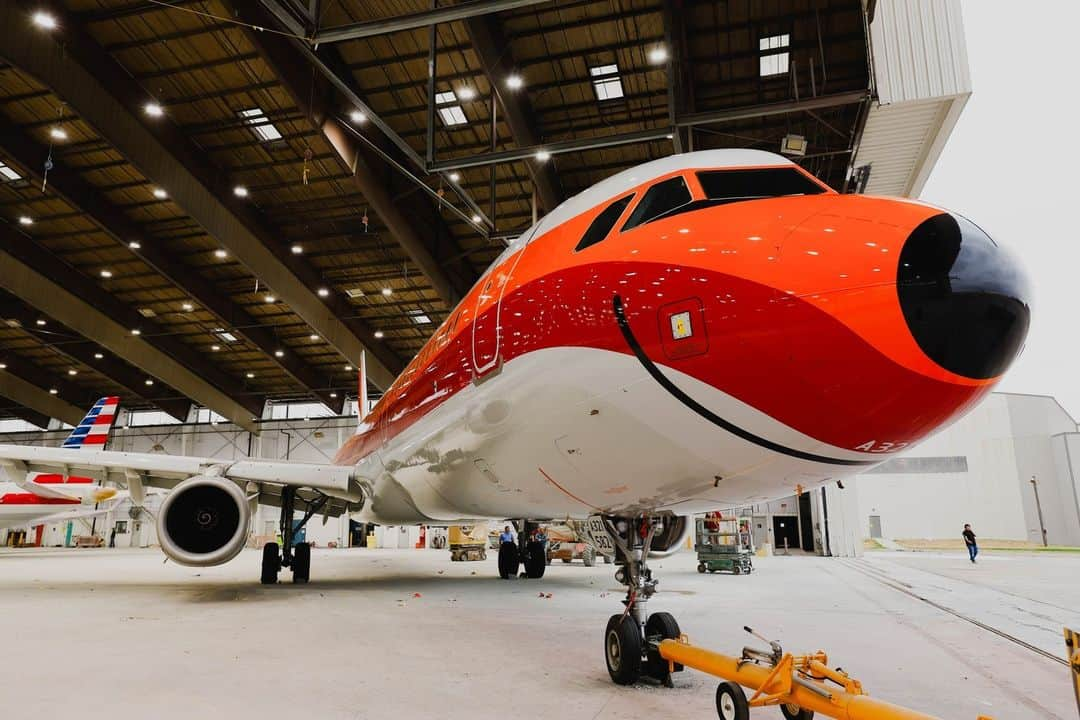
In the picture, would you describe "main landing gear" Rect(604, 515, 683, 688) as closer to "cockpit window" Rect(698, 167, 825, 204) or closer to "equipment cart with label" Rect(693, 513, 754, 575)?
"cockpit window" Rect(698, 167, 825, 204)

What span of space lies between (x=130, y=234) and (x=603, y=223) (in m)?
20.5

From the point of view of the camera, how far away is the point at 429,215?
63.9ft

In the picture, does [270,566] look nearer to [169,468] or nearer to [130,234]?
[169,468]

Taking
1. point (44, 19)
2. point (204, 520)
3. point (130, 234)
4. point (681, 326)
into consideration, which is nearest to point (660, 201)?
point (681, 326)

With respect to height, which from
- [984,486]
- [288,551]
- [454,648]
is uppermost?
[984,486]

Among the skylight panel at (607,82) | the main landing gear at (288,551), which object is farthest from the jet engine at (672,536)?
the skylight panel at (607,82)

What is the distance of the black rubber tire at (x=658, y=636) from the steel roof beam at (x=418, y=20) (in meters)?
7.40

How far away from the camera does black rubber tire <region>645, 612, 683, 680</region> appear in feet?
12.0

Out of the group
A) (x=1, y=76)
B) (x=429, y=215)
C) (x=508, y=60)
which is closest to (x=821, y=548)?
(x=429, y=215)

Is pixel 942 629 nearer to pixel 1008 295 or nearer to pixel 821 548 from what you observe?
pixel 1008 295

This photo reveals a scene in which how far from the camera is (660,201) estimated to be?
3127mm

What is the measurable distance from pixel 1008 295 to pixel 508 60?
11745mm

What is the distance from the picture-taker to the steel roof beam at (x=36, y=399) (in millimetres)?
33406

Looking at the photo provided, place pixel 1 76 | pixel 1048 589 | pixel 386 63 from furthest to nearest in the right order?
1. pixel 1 76
2. pixel 386 63
3. pixel 1048 589
